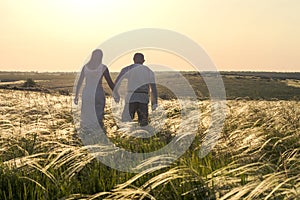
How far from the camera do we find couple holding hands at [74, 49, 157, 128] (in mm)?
8414

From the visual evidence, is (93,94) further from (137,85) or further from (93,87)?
(137,85)

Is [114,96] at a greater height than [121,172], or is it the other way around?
[114,96]

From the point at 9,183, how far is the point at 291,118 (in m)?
4.69

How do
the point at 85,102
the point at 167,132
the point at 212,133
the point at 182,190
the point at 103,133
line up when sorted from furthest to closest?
1. the point at 85,102
2. the point at 167,132
3. the point at 103,133
4. the point at 212,133
5. the point at 182,190

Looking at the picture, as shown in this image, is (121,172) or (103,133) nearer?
(121,172)

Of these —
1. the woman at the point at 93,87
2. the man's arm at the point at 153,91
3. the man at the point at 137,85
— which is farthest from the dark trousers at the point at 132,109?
the woman at the point at 93,87

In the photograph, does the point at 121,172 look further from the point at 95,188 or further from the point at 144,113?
the point at 144,113

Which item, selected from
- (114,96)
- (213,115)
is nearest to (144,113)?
(114,96)

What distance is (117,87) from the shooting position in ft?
28.5

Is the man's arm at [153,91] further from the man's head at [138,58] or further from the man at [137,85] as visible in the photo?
the man's head at [138,58]

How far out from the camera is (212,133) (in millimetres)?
5449

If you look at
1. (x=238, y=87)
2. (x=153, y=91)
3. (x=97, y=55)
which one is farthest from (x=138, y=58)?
(x=238, y=87)

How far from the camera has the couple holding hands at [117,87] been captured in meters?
8.41

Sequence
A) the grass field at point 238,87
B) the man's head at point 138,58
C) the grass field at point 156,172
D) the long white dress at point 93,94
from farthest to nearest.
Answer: the grass field at point 238,87 < the man's head at point 138,58 < the long white dress at point 93,94 < the grass field at point 156,172
